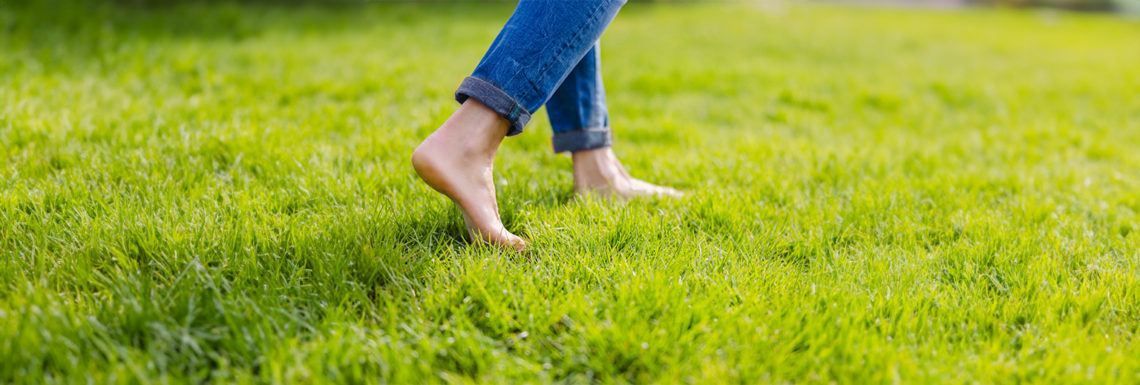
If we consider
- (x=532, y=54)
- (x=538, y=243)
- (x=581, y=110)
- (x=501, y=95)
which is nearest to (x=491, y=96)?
(x=501, y=95)

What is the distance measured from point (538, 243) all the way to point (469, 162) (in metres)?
0.24

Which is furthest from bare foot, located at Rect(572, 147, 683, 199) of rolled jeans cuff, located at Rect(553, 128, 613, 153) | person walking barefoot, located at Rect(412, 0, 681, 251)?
person walking barefoot, located at Rect(412, 0, 681, 251)

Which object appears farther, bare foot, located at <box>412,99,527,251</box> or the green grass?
bare foot, located at <box>412,99,527,251</box>

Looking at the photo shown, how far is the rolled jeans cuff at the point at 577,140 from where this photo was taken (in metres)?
2.25

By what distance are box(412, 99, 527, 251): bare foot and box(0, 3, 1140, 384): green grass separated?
68mm

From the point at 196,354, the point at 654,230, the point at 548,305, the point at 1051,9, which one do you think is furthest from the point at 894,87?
the point at 1051,9

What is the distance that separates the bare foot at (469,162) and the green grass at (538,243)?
0.22 feet

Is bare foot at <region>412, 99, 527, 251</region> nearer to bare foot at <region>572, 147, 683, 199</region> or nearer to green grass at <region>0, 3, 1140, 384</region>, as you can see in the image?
green grass at <region>0, 3, 1140, 384</region>

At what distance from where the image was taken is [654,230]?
191cm

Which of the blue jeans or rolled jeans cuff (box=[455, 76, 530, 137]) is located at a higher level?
the blue jeans

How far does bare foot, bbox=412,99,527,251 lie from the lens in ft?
5.65

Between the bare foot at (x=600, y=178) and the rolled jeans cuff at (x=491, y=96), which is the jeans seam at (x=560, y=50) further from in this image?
the bare foot at (x=600, y=178)

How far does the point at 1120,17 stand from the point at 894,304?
49.5 feet

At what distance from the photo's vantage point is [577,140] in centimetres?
225
